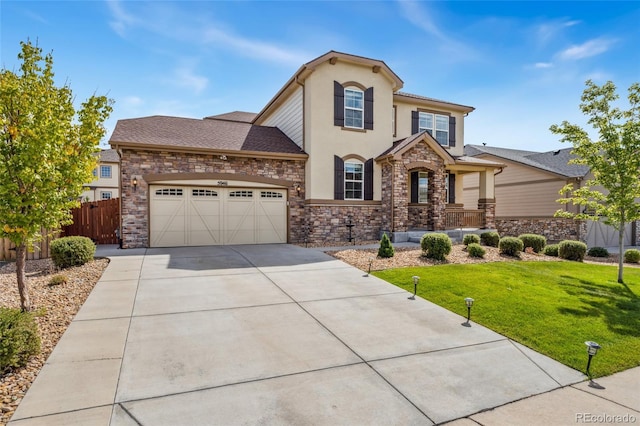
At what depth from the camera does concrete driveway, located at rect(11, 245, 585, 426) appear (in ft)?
10.8

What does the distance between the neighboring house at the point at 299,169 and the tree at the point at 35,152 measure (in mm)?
6950

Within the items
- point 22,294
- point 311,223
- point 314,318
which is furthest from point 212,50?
point 314,318

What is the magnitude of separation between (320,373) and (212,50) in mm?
10994

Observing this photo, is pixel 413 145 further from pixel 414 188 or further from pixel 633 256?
pixel 633 256

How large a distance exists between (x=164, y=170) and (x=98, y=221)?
394 centimetres

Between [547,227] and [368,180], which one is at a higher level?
[368,180]

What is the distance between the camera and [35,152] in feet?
16.7

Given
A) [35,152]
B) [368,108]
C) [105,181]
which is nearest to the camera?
[35,152]

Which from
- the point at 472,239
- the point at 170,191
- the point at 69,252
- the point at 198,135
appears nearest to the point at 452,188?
the point at 472,239

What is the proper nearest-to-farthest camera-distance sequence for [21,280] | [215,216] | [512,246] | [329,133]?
[21,280], [512,246], [215,216], [329,133]

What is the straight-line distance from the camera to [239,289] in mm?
7340

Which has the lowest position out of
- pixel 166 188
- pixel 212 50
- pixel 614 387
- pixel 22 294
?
pixel 614 387

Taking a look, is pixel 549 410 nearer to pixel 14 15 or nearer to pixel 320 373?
pixel 320 373

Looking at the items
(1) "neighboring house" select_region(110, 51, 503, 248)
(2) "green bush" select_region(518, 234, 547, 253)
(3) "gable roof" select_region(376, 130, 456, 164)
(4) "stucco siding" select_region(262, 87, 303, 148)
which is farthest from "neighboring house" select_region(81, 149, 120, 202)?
(2) "green bush" select_region(518, 234, 547, 253)
